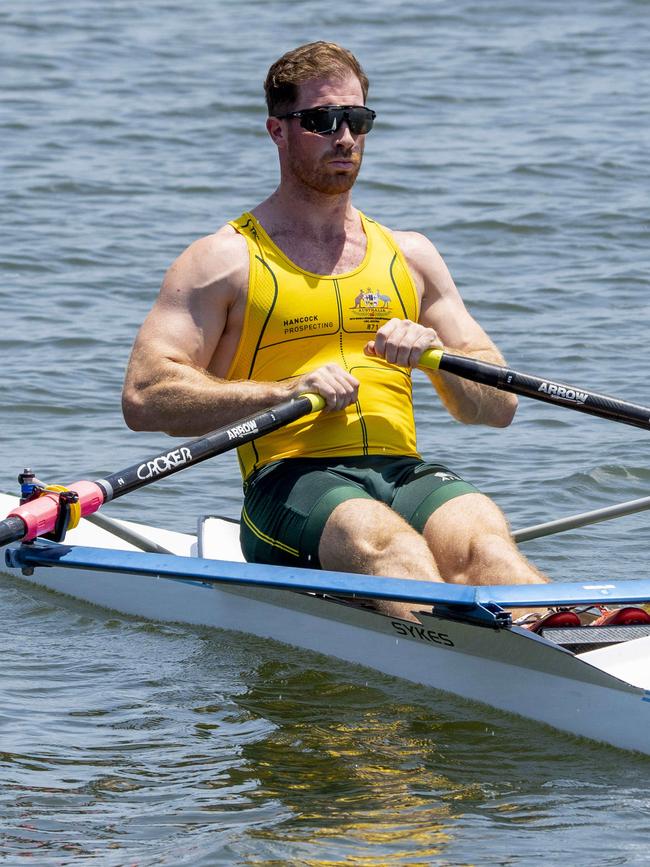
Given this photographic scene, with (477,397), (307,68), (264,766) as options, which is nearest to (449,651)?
(264,766)

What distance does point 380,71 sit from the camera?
16.5 meters

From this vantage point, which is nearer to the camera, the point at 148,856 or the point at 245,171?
the point at 148,856

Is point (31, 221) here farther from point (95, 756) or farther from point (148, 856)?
point (148, 856)

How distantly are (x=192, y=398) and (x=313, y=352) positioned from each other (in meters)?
0.46

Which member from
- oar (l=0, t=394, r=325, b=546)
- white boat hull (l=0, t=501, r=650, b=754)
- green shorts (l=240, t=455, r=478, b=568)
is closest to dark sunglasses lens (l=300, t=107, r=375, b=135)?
oar (l=0, t=394, r=325, b=546)

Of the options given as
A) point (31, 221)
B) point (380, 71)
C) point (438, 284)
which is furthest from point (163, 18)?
point (438, 284)

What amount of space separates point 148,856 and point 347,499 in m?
1.34

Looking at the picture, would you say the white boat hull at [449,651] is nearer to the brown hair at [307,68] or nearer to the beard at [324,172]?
the beard at [324,172]

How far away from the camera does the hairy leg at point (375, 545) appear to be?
186 inches

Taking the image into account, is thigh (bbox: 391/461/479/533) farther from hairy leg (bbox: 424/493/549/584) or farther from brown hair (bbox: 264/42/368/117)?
brown hair (bbox: 264/42/368/117)

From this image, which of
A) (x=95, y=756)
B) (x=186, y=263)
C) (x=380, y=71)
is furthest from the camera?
(x=380, y=71)

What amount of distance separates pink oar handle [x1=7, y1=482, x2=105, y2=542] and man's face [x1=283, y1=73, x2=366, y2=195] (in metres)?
1.26

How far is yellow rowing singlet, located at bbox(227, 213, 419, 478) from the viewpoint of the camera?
5.20m

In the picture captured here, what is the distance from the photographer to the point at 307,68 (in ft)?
17.1
